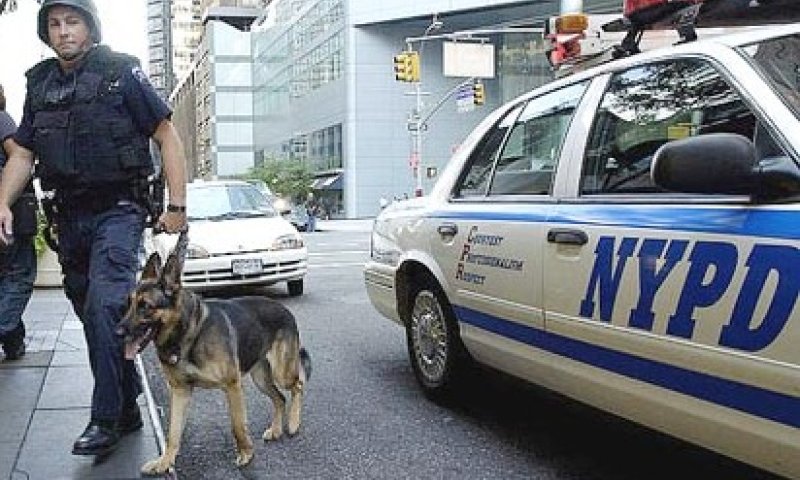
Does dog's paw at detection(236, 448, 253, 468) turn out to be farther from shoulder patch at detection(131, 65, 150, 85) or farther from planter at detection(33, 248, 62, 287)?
planter at detection(33, 248, 62, 287)

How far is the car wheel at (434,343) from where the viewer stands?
493 centimetres

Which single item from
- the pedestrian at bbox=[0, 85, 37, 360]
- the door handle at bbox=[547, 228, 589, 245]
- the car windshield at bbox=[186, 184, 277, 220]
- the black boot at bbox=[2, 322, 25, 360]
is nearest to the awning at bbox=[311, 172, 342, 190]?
the car windshield at bbox=[186, 184, 277, 220]

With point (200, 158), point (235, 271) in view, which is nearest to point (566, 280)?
point (235, 271)

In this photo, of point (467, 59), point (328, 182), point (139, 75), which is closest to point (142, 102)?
point (139, 75)

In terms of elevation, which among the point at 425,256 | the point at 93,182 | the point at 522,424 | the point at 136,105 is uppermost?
the point at 136,105

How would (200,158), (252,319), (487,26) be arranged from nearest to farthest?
(252,319) → (487,26) → (200,158)

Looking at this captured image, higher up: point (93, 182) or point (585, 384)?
point (93, 182)

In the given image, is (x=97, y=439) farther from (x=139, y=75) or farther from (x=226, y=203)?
(x=226, y=203)

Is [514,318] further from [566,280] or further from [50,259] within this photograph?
[50,259]

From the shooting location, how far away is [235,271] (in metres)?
9.84

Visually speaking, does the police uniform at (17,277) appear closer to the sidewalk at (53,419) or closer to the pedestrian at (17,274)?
the pedestrian at (17,274)

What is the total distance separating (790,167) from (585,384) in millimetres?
1260

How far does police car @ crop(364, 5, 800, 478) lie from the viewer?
107 inches

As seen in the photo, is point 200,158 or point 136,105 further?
point 200,158
